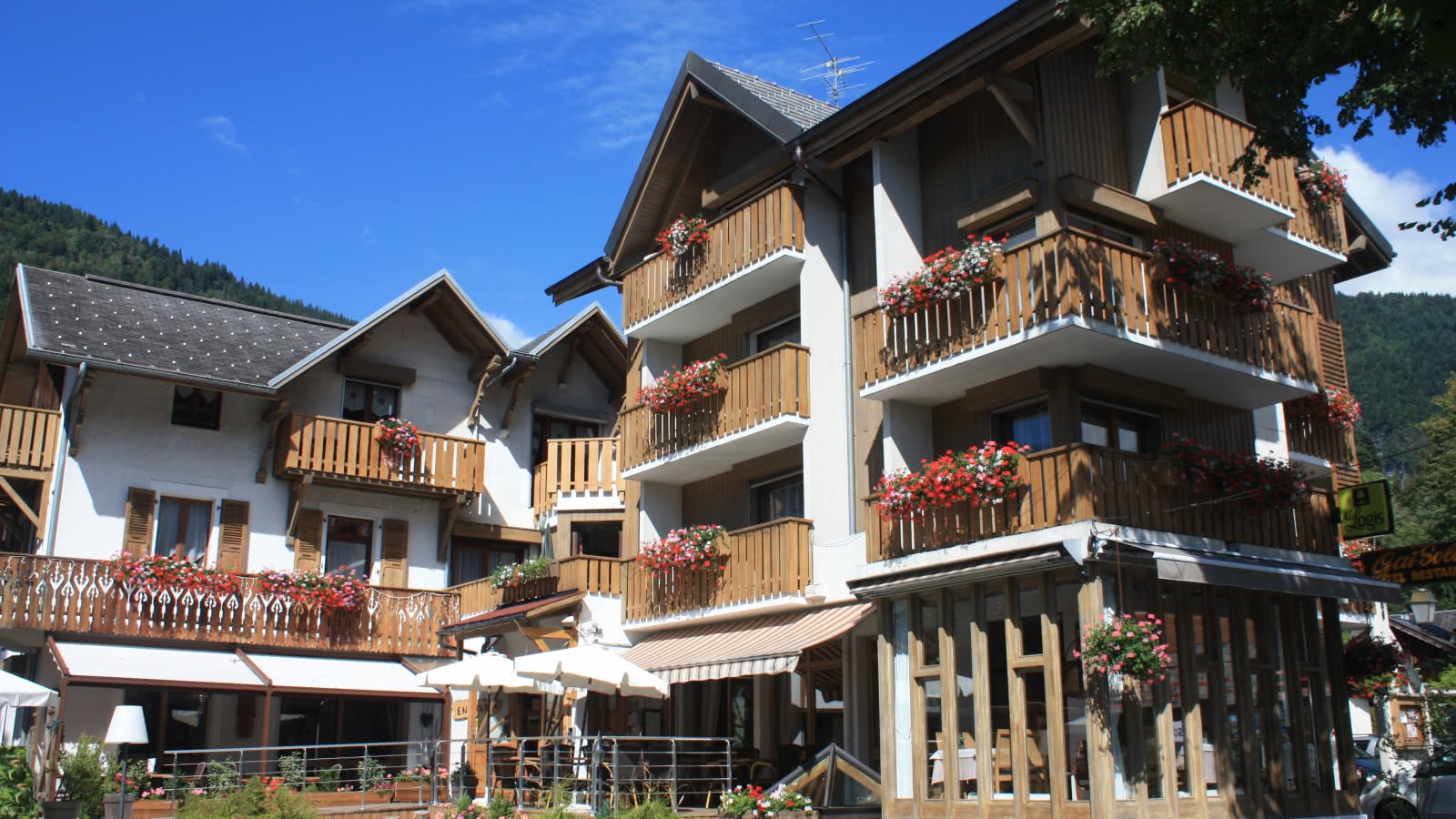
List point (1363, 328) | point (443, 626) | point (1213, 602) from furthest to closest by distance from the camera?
point (1363, 328), point (443, 626), point (1213, 602)

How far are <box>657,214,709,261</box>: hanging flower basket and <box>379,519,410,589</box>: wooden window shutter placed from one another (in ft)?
32.7

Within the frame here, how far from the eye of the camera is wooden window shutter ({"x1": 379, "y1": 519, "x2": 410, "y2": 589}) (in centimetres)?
2888

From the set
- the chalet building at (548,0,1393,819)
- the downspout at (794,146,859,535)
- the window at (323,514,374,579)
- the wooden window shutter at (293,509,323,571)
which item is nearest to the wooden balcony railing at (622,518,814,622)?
the chalet building at (548,0,1393,819)

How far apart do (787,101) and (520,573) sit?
33.6 ft

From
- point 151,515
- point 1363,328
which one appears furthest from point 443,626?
point 1363,328

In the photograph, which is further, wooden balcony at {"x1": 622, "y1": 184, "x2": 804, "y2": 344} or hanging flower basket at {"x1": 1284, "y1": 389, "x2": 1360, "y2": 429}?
hanging flower basket at {"x1": 1284, "y1": 389, "x2": 1360, "y2": 429}

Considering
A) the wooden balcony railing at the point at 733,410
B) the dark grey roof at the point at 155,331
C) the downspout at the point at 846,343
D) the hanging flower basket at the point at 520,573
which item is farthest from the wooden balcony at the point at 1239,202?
the dark grey roof at the point at 155,331

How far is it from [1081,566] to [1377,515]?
16.9ft

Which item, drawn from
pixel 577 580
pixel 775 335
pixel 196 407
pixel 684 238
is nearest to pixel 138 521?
pixel 196 407

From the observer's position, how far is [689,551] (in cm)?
2133

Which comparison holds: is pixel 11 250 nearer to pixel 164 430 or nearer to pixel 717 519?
pixel 164 430

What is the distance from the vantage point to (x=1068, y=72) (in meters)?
17.8

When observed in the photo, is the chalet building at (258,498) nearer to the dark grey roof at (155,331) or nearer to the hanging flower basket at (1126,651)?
the dark grey roof at (155,331)

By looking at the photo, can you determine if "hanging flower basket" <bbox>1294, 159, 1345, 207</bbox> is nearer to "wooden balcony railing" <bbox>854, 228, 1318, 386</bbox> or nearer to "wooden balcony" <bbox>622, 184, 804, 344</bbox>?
"wooden balcony railing" <bbox>854, 228, 1318, 386</bbox>
